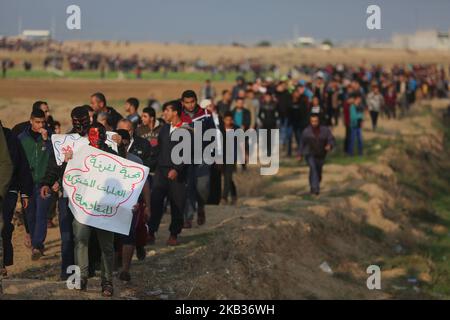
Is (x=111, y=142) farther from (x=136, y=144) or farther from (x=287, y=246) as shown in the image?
(x=287, y=246)

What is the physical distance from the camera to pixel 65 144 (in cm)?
1082

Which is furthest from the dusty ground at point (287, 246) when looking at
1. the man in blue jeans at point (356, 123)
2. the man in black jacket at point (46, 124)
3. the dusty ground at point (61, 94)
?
the man in black jacket at point (46, 124)

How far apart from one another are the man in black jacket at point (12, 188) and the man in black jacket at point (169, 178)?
2187 mm

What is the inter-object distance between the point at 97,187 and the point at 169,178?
3407mm

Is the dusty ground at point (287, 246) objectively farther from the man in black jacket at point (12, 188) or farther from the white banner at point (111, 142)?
the white banner at point (111, 142)

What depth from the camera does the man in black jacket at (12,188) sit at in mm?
11969

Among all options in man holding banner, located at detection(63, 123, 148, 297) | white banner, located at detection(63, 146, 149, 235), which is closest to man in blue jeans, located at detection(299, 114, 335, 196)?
man holding banner, located at detection(63, 123, 148, 297)

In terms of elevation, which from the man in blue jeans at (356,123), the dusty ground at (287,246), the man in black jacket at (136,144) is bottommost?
the dusty ground at (287,246)

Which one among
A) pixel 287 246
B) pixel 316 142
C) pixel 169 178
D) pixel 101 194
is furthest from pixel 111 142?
pixel 316 142

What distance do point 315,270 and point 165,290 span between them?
5.08 metres

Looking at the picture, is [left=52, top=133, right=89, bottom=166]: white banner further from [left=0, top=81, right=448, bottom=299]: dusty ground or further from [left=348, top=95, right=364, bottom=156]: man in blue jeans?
[left=348, top=95, right=364, bottom=156]: man in blue jeans

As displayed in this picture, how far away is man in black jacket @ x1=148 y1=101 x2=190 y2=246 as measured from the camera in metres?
14.0

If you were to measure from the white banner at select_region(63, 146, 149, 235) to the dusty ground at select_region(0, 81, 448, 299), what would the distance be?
2.73 feet

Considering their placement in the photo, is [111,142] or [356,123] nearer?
[111,142]
